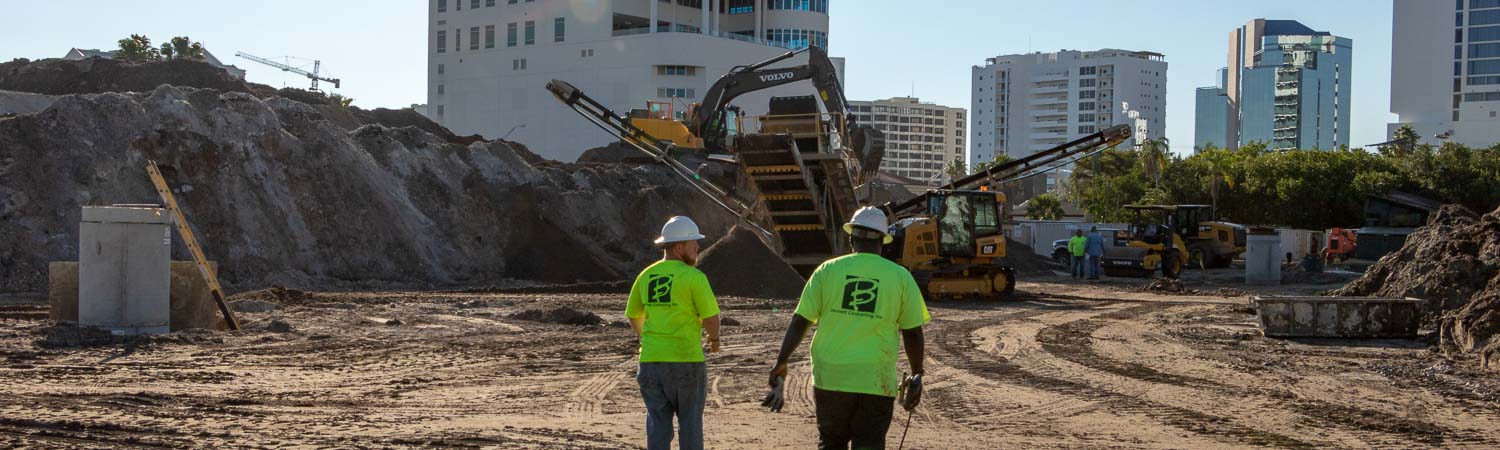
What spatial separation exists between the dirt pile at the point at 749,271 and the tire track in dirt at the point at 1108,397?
740 centimetres

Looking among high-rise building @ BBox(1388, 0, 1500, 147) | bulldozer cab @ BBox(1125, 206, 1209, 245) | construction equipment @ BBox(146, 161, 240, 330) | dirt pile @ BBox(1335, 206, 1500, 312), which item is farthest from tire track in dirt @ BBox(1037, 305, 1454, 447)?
high-rise building @ BBox(1388, 0, 1500, 147)

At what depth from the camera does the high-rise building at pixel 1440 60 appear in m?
127

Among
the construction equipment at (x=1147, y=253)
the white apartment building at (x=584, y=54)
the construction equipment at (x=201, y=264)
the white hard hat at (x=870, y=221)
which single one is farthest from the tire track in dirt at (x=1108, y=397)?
the white apartment building at (x=584, y=54)

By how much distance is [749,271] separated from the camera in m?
23.0

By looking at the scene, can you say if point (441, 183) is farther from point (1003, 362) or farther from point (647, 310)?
point (647, 310)

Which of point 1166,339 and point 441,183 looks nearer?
point 1166,339

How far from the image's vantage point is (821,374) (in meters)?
5.64

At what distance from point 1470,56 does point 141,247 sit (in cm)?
14175

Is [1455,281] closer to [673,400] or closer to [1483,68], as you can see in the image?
[673,400]

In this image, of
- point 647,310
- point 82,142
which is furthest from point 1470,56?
point 647,310

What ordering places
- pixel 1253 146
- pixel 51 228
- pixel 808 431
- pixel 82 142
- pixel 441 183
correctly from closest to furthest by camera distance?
pixel 808 431 → pixel 51 228 → pixel 82 142 → pixel 441 183 → pixel 1253 146

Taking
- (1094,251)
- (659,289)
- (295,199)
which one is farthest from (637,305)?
(1094,251)

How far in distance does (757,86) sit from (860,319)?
2722 cm

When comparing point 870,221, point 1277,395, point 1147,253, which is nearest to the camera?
point 870,221
